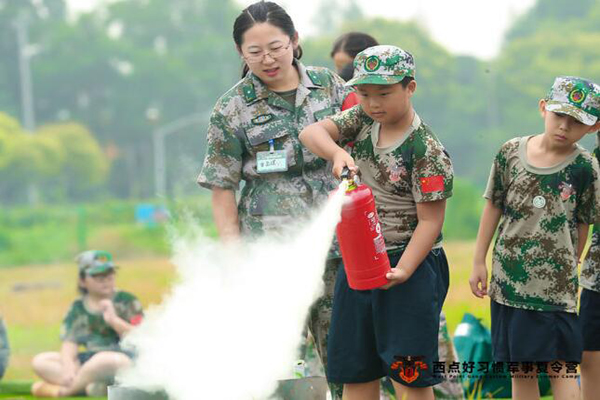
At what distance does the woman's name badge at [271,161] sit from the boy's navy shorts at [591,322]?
167cm

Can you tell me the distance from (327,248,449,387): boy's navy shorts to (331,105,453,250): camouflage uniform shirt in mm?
135

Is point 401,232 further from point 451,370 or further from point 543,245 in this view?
point 451,370

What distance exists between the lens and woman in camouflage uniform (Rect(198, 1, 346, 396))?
182 inches

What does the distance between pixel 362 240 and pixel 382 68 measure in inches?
28.4

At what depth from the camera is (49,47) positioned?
57.9 metres

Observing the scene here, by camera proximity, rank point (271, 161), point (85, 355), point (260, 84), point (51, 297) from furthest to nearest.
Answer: point (51, 297) → point (85, 355) → point (260, 84) → point (271, 161)

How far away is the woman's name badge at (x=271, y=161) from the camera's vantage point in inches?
181

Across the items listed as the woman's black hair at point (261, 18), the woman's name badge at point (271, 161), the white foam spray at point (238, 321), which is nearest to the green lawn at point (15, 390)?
the white foam spray at point (238, 321)

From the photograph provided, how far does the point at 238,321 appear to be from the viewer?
434 centimetres

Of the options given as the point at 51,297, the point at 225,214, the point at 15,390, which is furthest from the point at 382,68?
the point at 51,297

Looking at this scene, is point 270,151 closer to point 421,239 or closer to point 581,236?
point 421,239

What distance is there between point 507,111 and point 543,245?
36393mm

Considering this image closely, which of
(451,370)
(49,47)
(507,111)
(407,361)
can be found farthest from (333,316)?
(49,47)

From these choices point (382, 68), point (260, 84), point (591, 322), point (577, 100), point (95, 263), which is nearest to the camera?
point (382, 68)
